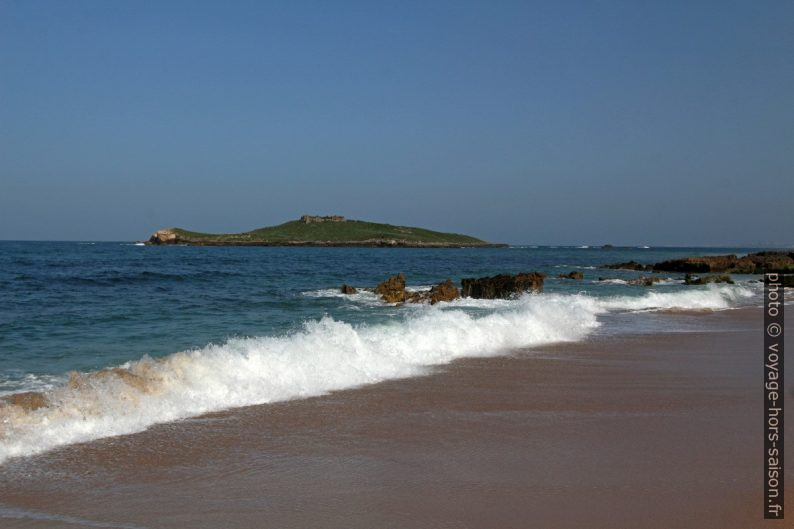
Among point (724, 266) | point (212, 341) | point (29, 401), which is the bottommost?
point (212, 341)

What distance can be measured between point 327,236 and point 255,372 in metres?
141

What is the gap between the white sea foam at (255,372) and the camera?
22.5 feet

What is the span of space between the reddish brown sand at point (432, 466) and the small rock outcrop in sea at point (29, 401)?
3.38 feet

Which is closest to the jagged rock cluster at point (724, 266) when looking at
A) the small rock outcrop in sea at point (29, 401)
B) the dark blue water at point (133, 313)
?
the dark blue water at point (133, 313)

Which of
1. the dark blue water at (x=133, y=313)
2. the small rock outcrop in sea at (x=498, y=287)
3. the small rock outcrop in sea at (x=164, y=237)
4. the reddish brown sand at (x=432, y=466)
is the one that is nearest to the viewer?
the reddish brown sand at (x=432, y=466)

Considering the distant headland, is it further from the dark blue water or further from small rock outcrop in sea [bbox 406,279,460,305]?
small rock outcrop in sea [bbox 406,279,460,305]

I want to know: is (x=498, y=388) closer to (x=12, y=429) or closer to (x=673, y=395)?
(x=673, y=395)

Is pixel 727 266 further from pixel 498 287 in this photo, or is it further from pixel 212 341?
pixel 212 341

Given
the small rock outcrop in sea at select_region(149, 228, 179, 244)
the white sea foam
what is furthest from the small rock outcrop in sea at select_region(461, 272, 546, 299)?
the small rock outcrop in sea at select_region(149, 228, 179, 244)

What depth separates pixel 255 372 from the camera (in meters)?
9.47

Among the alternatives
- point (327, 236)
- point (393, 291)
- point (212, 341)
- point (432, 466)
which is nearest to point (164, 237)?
point (327, 236)

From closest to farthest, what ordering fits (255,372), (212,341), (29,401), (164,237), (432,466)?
1. (432,466)
2. (29,401)
3. (255,372)
4. (212,341)
5. (164,237)

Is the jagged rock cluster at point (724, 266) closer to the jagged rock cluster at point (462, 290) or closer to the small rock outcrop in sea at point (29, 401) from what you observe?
the jagged rock cluster at point (462, 290)

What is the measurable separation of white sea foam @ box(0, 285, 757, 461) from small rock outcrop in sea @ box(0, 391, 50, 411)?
11cm
